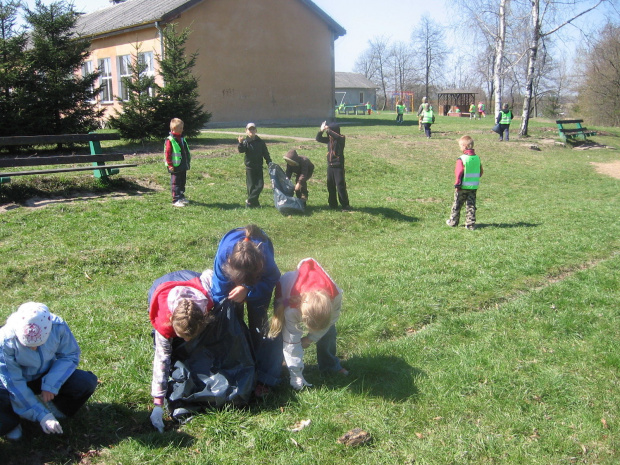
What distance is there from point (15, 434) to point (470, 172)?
810 cm

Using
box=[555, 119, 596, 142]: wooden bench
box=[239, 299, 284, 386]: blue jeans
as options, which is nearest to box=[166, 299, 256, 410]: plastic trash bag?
box=[239, 299, 284, 386]: blue jeans

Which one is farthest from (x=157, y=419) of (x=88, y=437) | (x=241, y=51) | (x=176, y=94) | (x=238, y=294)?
(x=241, y=51)

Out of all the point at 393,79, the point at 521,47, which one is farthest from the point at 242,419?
the point at 393,79

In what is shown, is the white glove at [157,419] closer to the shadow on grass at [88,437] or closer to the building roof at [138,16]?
the shadow on grass at [88,437]

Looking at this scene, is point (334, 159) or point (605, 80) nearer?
point (334, 159)

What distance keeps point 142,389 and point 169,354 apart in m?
0.58

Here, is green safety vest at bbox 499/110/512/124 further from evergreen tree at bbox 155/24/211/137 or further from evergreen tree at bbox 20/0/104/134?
evergreen tree at bbox 20/0/104/134

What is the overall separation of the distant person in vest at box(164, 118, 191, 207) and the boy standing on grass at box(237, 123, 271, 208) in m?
1.06

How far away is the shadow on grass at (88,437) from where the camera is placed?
10.9 feet

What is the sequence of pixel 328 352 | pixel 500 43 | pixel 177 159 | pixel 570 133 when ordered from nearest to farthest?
1. pixel 328 352
2. pixel 177 159
3. pixel 570 133
4. pixel 500 43

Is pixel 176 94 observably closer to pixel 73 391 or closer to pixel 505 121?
pixel 73 391

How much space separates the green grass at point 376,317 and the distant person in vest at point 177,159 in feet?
1.13

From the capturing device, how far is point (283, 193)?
33.9ft

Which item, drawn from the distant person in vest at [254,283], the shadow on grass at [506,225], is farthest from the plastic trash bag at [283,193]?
the distant person in vest at [254,283]
